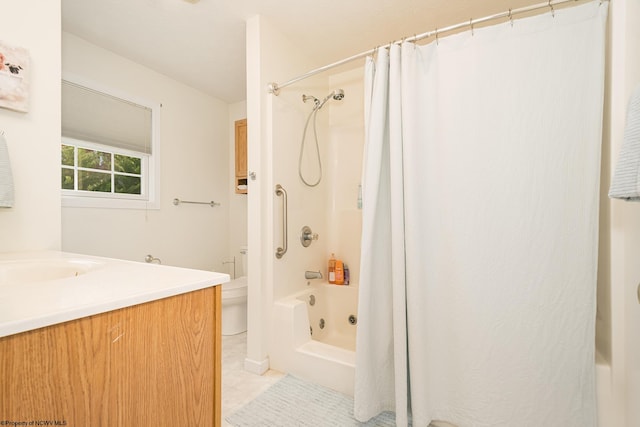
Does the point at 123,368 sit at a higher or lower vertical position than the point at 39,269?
lower

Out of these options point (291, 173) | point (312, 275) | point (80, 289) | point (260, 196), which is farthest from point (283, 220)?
point (80, 289)

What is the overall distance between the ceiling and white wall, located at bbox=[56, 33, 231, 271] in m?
0.17

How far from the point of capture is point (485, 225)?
118cm

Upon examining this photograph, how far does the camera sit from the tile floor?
1.47 metres

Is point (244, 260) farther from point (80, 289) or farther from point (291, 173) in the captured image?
point (80, 289)

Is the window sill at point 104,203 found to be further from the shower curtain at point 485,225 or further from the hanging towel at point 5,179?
the shower curtain at point 485,225

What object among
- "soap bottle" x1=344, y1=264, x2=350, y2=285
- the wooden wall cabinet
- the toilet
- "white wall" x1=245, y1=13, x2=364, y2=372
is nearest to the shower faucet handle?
"white wall" x1=245, y1=13, x2=364, y2=372

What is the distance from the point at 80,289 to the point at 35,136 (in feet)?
3.68

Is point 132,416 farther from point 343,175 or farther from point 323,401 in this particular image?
point 343,175

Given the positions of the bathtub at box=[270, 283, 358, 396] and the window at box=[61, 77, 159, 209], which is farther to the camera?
the window at box=[61, 77, 159, 209]

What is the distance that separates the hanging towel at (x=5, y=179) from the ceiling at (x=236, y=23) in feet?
3.97

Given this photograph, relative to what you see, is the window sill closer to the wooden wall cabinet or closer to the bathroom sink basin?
the wooden wall cabinet

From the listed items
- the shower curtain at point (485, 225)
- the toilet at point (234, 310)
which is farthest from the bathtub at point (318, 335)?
the toilet at point (234, 310)

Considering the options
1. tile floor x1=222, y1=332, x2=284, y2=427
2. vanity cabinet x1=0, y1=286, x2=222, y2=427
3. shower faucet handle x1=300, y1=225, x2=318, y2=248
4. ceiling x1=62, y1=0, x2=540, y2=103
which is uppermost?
ceiling x1=62, y1=0, x2=540, y2=103
